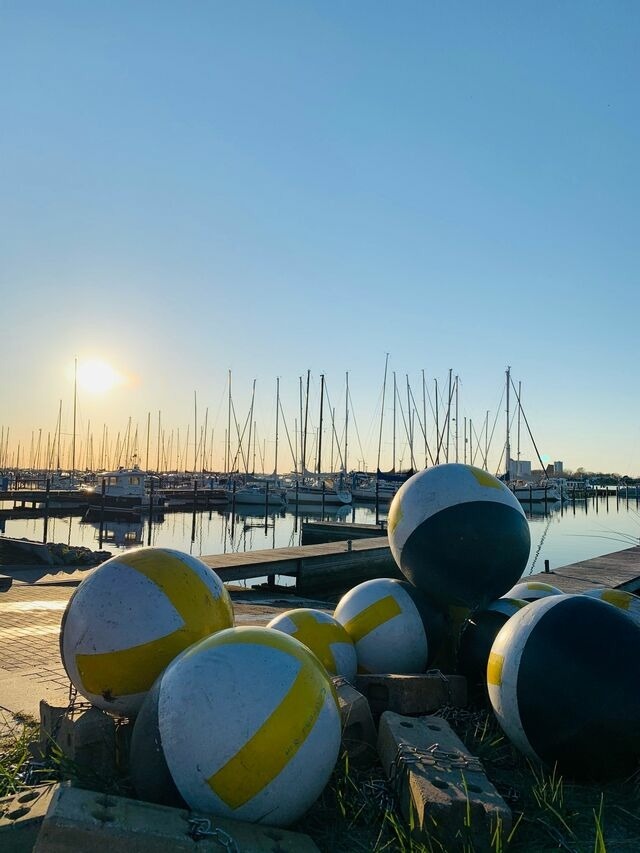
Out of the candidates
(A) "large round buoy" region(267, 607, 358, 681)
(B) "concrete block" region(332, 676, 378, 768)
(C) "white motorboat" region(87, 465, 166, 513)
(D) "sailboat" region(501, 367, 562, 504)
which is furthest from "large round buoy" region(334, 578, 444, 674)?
(D) "sailboat" region(501, 367, 562, 504)

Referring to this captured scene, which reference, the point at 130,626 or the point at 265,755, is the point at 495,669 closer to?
the point at 265,755

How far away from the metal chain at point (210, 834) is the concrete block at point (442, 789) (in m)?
1.08

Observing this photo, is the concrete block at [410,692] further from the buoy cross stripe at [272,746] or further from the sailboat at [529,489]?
the sailboat at [529,489]

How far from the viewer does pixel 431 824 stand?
3658 mm

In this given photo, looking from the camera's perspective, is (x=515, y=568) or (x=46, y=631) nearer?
(x=515, y=568)

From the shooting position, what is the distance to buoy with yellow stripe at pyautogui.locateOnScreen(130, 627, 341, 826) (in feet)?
11.9

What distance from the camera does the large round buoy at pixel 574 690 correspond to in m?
4.46

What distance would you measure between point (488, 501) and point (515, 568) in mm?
741

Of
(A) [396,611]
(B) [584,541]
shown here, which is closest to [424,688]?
(A) [396,611]

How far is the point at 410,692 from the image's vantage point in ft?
18.2

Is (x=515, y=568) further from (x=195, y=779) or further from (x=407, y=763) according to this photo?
(x=195, y=779)

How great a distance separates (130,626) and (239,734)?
1.40 meters

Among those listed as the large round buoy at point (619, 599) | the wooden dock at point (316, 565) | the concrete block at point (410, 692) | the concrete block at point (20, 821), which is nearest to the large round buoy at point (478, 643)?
the concrete block at point (410, 692)

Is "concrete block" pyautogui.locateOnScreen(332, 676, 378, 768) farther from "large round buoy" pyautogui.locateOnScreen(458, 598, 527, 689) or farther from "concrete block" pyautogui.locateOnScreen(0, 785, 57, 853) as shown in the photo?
"concrete block" pyautogui.locateOnScreen(0, 785, 57, 853)
